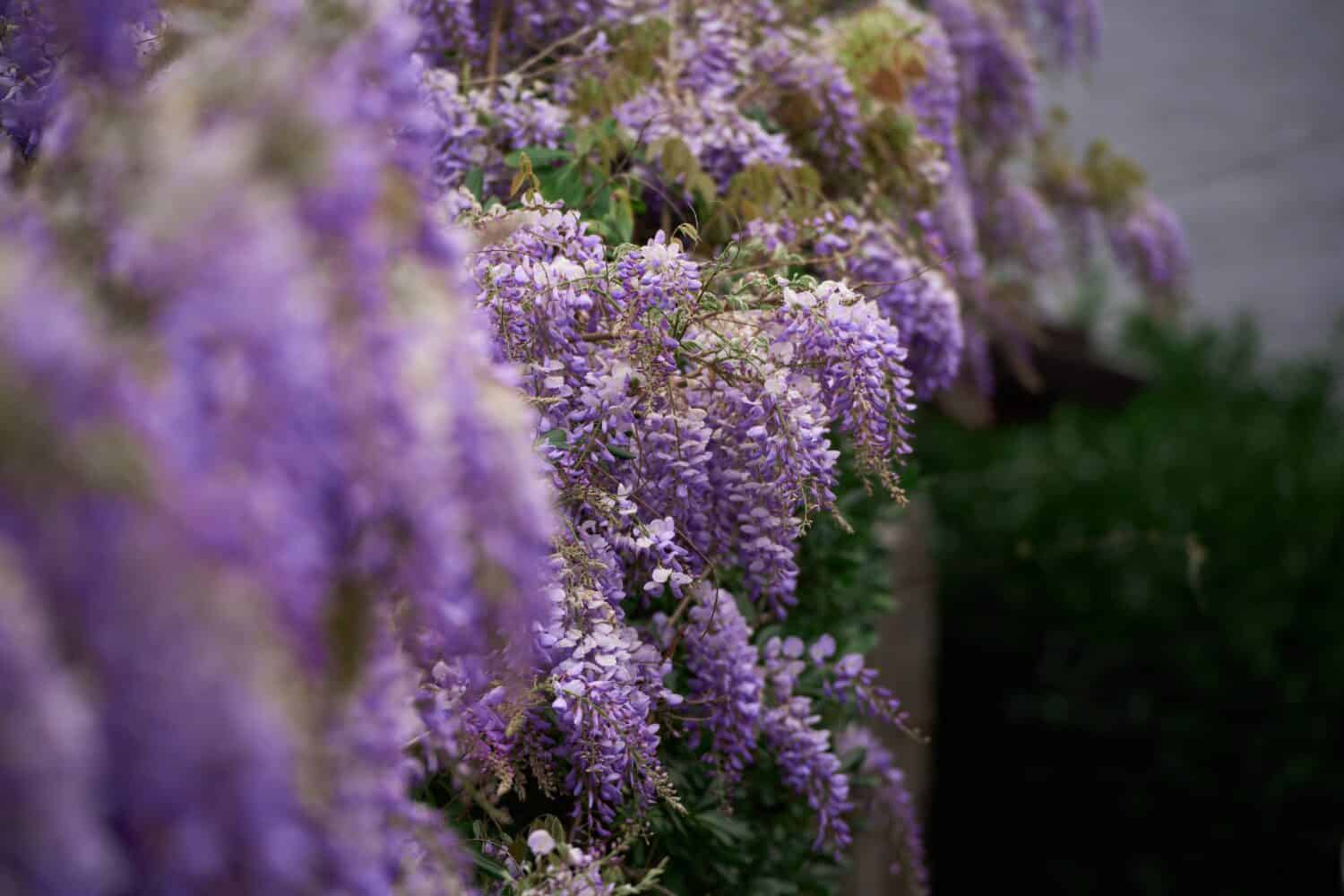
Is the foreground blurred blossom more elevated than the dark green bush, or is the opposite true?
the foreground blurred blossom

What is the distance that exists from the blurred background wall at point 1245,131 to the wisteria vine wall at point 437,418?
11.2ft

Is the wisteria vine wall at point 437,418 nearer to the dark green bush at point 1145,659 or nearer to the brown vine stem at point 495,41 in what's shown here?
the brown vine stem at point 495,41

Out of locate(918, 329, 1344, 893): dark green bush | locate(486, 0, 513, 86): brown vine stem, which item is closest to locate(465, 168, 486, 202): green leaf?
locate(486, 0, 513, 86): brown vine stem

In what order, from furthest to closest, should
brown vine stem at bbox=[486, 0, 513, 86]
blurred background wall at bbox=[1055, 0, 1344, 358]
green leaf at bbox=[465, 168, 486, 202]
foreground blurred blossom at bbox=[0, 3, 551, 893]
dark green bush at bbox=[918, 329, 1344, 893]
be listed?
A: blurred background wall at bbox=[1055, 0, 1344, 358]
dark green bush at bbox=[918, 329, 1344, 893]
brown vine stem at bbox=[486, 0, 513, 86]
green leaf at bbox=[465, 168, 486, 202]
foreground blurred blossom at bbox=[0, 3, 551, 893]

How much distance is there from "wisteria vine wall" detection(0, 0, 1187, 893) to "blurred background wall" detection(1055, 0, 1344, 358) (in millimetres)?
3416

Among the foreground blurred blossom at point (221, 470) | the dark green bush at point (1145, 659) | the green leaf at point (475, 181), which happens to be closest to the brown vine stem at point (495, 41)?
the green leaf at point (475, 181)

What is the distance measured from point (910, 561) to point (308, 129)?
3.19 meters

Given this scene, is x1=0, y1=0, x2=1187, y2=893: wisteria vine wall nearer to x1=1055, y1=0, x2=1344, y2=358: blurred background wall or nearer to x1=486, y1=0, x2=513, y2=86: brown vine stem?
x1=486, y1=0, x2=513, y2=86: brown vine stem

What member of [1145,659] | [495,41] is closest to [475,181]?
[495,41]

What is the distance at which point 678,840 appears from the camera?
5.30 ft

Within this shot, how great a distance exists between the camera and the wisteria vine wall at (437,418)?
0.54 m

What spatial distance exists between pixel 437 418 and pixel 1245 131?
5478 mm

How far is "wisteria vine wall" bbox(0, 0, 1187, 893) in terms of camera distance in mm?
539

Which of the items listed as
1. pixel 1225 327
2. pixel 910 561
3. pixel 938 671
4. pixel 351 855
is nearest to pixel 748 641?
pixel 351 855
